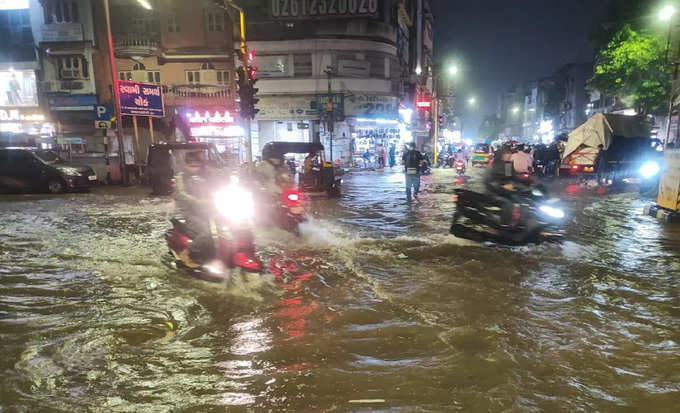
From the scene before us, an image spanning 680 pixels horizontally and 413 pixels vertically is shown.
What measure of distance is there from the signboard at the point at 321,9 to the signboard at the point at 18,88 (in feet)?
62.1

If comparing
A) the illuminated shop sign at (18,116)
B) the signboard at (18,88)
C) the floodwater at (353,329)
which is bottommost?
the floodwater at (353,329)

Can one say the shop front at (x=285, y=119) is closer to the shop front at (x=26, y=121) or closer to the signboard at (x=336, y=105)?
the signboard at (x=336, y=105)

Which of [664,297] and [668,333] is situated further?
[664,297]

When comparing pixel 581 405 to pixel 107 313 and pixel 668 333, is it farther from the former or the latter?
pixel 107 313

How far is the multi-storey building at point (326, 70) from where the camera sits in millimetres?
29891

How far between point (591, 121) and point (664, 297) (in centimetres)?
1645

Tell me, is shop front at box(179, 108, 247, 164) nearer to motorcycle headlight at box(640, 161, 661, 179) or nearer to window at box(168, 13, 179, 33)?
window at box(168, 13, 179, 33)

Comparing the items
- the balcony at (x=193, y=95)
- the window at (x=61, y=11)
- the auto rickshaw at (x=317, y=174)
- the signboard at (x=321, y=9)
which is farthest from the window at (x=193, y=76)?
the auto rickshaw at (x=317, y=174)

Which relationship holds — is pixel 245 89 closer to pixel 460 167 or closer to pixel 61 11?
pixel 460 167

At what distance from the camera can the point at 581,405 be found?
10.7 feet

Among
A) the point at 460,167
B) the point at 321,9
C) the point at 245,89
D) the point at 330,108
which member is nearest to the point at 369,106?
the point at 330,108

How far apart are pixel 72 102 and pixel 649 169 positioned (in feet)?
120

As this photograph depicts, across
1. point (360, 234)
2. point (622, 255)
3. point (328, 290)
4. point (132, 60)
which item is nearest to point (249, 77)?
point (360, 234)

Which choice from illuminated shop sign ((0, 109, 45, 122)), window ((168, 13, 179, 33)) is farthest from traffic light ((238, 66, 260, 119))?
illuminated shop sign ((0, 109, 45, 122))
